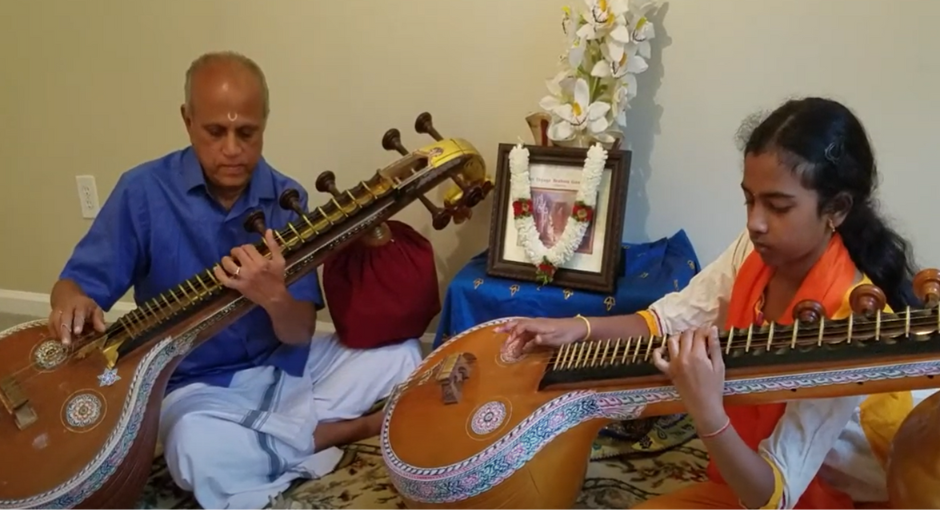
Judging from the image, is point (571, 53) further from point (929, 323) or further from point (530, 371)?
point (929, 323)

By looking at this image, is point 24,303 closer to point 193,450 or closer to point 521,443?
point 193,450

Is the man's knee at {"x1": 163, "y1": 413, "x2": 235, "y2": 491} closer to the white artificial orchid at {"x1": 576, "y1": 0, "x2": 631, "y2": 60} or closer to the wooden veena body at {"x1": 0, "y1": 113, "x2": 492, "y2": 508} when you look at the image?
the wooden veena body at {"x1": 0, "y1": 113, "x2": 492, "y2": 508}

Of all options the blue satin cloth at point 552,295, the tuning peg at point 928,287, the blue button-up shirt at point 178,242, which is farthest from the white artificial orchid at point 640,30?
the tuning peg at point 928,287

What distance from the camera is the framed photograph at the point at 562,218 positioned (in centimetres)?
184

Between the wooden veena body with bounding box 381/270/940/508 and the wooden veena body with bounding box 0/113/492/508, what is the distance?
0.37 metres

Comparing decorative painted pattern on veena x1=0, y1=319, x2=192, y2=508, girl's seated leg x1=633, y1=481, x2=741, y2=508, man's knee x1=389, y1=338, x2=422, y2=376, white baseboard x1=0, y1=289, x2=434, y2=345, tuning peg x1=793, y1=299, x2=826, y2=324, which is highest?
tuning peg x1=793, y1=299, x2=826, y2=324

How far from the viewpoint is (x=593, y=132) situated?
6.16 ft

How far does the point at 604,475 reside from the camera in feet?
5.97

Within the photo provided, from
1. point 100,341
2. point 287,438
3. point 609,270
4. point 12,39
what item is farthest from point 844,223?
point 12,39

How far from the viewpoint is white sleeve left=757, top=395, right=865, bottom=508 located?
116cm

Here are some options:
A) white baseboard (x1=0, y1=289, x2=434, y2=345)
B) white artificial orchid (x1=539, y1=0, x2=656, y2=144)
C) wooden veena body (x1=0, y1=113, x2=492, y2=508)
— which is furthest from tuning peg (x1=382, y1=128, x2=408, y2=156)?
white baseboard (x1=0, y1=289, x2=434, y2=345)

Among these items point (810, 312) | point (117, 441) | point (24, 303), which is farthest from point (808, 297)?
point (24, 303)

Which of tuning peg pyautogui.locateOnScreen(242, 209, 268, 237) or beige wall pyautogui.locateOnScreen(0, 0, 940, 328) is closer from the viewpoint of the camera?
tuning peg pyautogui.locateOnScreen(242, 209, 268, 237)

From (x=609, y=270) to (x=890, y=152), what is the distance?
2.40ft
